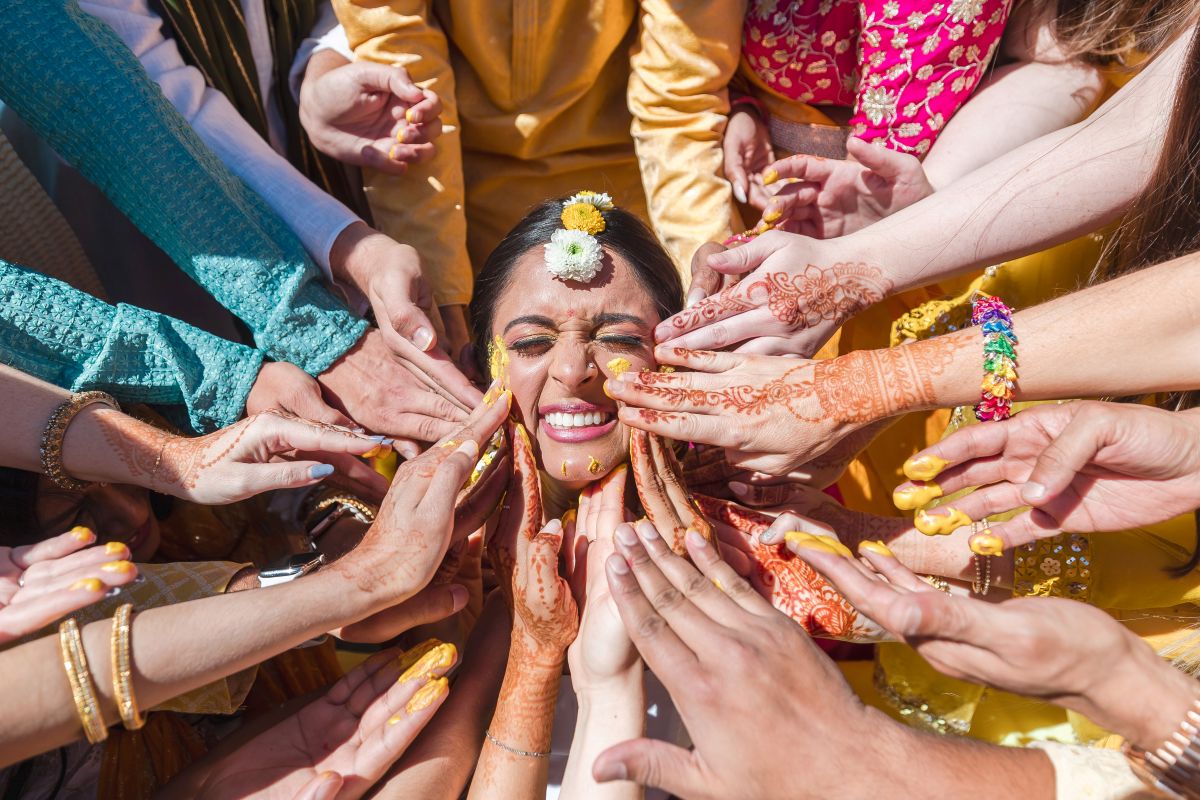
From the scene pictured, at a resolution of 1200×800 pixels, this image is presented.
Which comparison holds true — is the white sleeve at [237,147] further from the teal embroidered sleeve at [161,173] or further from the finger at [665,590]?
the finger at [665,590]

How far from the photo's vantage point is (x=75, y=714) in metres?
1.71

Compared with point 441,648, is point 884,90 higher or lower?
higher

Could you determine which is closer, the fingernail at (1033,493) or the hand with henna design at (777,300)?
the fingernail at (1033,493)

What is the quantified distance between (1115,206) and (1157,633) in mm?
1444

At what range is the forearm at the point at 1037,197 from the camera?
2566mm

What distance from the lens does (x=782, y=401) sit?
2359mm

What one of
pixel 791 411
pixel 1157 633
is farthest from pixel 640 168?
pixel 1157 633

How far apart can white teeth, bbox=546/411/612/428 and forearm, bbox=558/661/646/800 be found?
75cm

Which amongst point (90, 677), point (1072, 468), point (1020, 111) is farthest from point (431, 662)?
point (1020, 111)

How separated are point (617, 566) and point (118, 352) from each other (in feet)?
5.80

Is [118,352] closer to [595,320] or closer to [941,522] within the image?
[595,320]

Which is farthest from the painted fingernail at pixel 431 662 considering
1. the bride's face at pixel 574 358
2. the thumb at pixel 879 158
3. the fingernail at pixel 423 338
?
the thumb at pixel 879 158

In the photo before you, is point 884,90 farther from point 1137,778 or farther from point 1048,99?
point 1137,778

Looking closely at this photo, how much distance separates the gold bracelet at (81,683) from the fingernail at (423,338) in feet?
4.41
